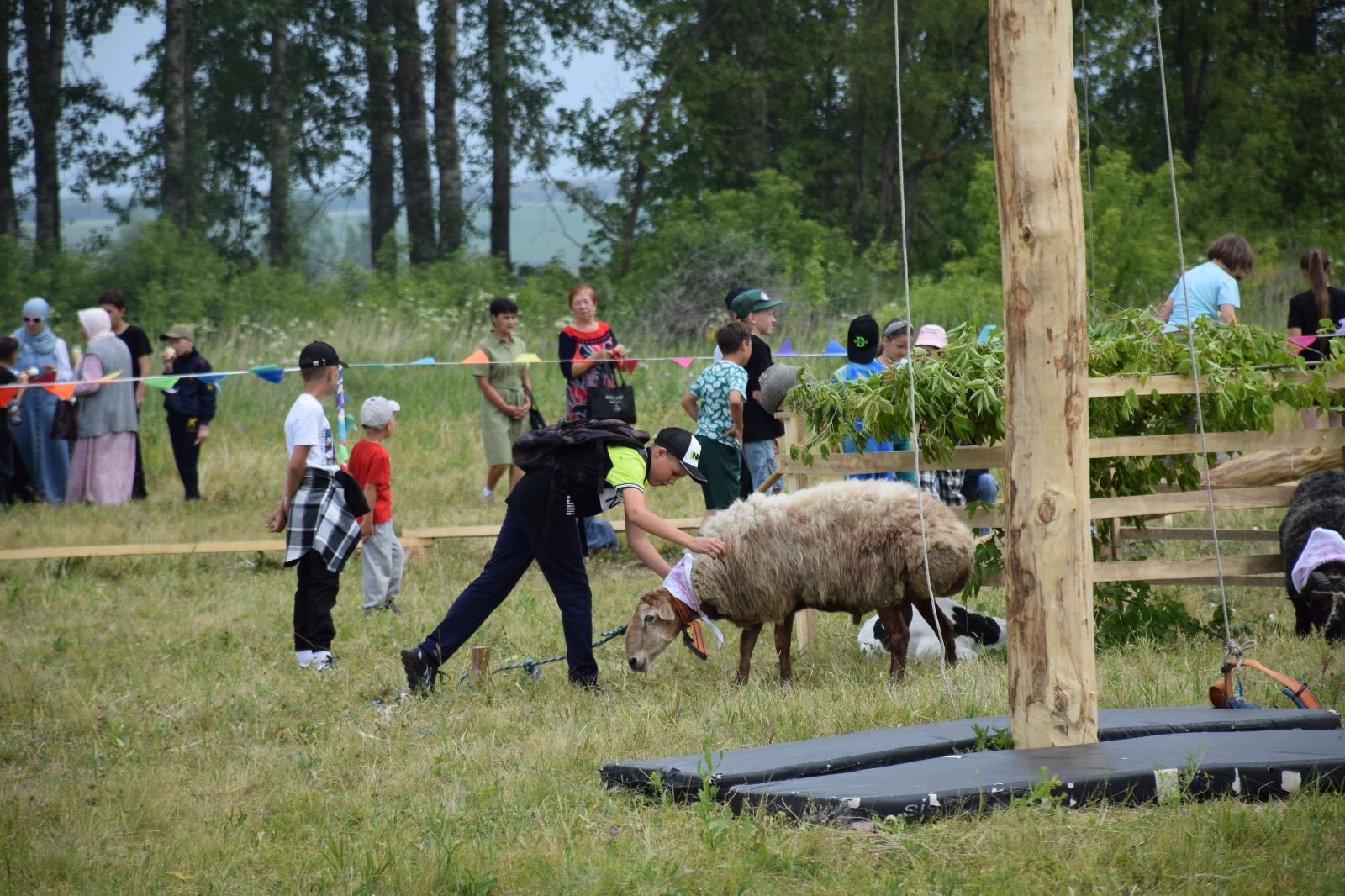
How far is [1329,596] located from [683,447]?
3.83 meters

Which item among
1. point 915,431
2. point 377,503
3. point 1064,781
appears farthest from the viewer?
point 377,503

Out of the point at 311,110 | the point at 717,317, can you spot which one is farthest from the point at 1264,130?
the point at 311,110

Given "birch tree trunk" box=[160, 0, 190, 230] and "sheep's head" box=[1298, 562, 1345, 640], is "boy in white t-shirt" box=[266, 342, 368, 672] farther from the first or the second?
"birch tree trunk" box=[160, 0, 190, 230]

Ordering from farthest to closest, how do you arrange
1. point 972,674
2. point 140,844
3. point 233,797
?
1. point 972,674
2. point 233,797
3. point 140,844

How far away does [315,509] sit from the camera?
9.00 metres

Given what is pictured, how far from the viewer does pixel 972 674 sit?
7.72 meters

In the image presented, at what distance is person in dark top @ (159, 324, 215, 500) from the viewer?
637 inches

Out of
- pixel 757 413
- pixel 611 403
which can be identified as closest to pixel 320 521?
pixel 757 413

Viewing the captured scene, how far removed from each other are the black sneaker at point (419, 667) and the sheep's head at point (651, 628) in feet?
3.95

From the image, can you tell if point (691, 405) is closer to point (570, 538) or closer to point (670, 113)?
point (570, 538)

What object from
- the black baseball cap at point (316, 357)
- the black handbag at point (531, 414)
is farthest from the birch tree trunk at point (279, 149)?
the black baseball cap at point (316, 357)

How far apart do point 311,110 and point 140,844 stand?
3148 centimetres

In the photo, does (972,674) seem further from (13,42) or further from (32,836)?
(13,42)

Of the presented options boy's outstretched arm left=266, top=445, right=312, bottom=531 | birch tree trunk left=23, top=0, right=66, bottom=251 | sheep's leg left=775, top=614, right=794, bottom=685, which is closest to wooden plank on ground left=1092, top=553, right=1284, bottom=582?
sheep's leg left=775, top=614, right=794, bottom=685
